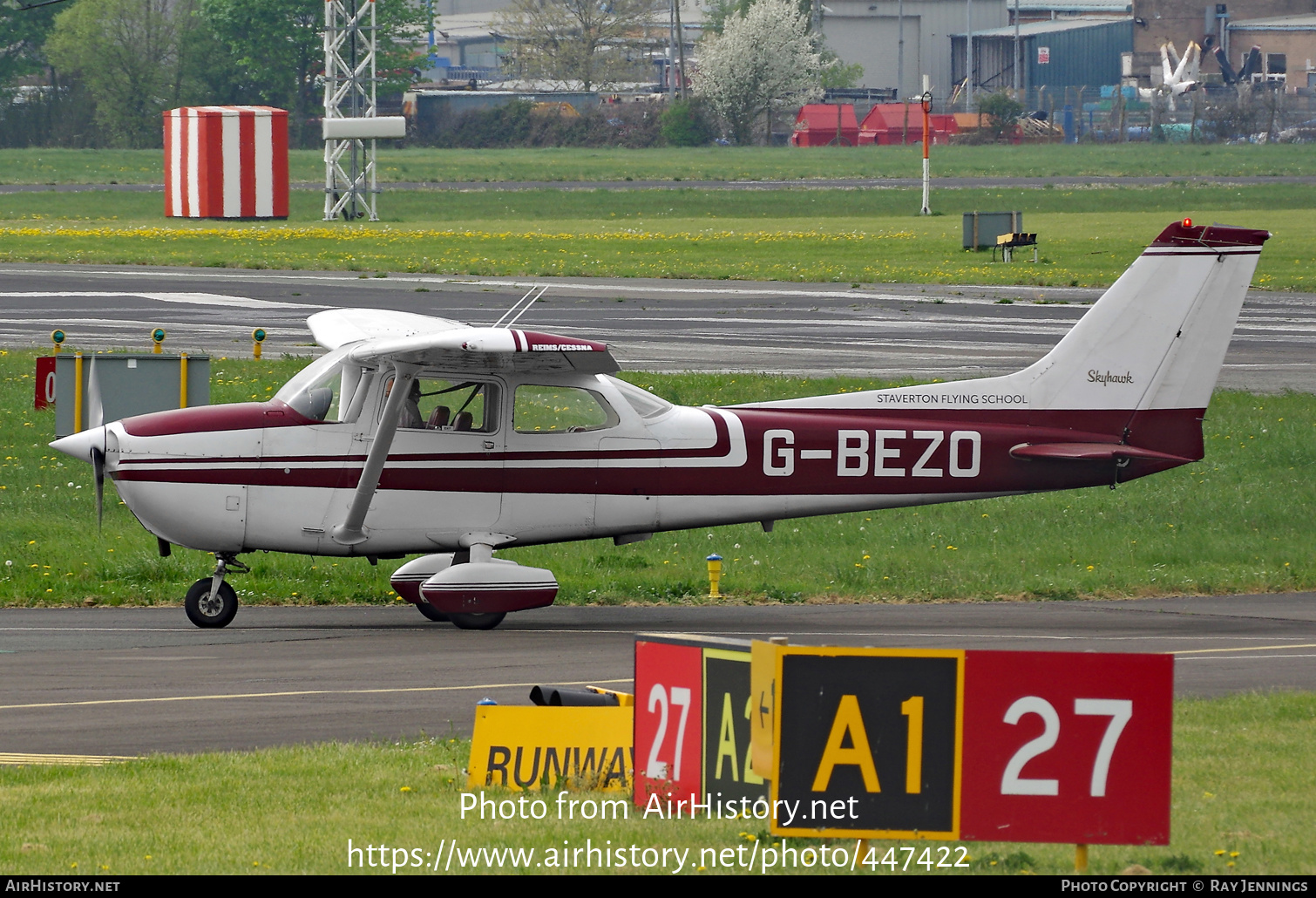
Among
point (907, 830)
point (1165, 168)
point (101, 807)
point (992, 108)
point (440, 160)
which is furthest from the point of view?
point (992, 108)

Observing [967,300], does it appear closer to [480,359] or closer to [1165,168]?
[480,359]

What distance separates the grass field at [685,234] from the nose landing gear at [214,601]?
28861 millimetres

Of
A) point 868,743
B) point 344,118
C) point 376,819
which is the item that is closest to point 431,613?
point 376,819

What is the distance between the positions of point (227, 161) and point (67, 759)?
54628 mm

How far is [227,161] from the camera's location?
61344 millimetres

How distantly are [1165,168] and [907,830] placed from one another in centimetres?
8554

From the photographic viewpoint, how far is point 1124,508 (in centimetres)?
1902

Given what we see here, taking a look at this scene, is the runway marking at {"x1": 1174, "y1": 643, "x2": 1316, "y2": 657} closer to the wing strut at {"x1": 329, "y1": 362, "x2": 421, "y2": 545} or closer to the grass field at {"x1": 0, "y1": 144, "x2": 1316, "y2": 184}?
the wing strut at {"x1": 329, "y1": 362, "x2": 421, "y2": 545}

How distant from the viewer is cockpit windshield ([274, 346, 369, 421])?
13938mm

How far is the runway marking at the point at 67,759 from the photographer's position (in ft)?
30.2

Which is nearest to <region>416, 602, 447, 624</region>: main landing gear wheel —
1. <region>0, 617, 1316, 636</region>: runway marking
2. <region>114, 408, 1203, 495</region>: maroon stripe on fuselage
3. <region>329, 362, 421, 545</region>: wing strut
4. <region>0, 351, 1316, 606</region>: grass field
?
<region>0, 617, 1316, 636</region>: runway marking

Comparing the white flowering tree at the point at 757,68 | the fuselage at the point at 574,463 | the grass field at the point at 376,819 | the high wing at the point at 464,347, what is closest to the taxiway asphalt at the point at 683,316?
the fuselage at the point at 574,463

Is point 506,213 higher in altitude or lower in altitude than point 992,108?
lower

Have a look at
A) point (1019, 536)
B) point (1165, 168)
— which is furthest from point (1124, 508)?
point (1165, 168)
